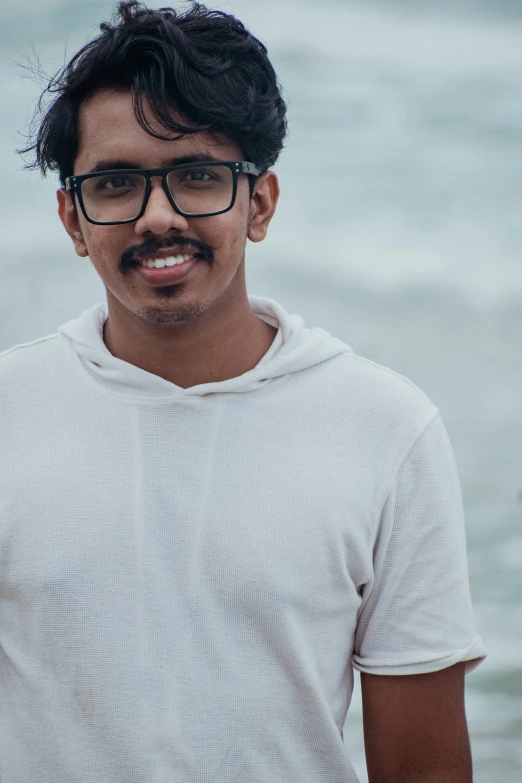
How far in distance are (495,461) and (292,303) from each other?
1.11 m

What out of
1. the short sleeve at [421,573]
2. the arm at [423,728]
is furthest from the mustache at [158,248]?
the arm at [423,728]

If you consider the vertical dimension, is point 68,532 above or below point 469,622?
above

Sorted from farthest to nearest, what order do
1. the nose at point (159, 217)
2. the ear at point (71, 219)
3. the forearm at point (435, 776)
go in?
the ear at point (71, 219)
the forearm at point (435, 776)
the nose at point (159, 217)

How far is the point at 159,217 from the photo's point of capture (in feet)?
5.42

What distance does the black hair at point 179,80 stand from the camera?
1.72 m

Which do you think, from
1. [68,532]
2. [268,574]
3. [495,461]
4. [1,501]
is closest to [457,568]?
[268,574]

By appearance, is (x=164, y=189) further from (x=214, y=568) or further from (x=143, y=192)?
(x=214, y=568)

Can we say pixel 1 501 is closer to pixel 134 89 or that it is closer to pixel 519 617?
pixel 134 89

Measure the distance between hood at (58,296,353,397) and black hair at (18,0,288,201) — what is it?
0.24 m

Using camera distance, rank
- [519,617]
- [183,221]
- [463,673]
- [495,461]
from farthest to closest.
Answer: [495,461], [519,617], [463,673], [183,221]

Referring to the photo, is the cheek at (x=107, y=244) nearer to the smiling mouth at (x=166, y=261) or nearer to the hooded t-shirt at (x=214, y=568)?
the smiling mouth at (x=166, y=261)

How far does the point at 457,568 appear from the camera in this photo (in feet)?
5.78

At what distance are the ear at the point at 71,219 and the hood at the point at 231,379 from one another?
12 cm

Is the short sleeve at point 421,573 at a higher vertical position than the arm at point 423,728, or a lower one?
higher
